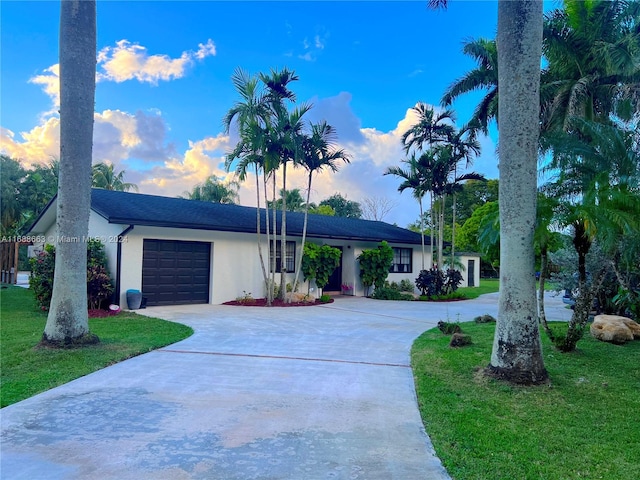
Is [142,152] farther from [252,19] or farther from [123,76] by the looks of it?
[252,19]

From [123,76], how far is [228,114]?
3.51m

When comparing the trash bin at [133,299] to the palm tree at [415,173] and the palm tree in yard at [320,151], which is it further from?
the palm tree at [415,173]

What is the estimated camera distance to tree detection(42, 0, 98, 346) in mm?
6832

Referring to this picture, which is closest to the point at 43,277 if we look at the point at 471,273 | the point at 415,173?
the point at 415,173

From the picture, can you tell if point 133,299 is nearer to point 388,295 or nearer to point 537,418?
point 388,295

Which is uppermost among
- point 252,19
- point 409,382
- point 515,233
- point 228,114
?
point 252,19

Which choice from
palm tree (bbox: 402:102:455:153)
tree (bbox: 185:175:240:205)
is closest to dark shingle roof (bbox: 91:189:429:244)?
palm tree (bbox: 402:102:455:153)

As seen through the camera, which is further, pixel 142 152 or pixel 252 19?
pixel 142 152

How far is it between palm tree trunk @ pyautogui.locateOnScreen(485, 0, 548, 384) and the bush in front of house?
10.5 meters

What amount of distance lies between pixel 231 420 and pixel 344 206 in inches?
1647

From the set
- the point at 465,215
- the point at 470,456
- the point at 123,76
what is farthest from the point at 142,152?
the point at 465,215

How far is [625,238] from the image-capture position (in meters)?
6.98

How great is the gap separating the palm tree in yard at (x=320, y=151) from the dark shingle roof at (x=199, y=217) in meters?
3.08

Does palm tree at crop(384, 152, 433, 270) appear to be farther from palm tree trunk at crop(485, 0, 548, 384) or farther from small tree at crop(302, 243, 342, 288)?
palm tree trunk at crop(485, 0, 548, 384)
